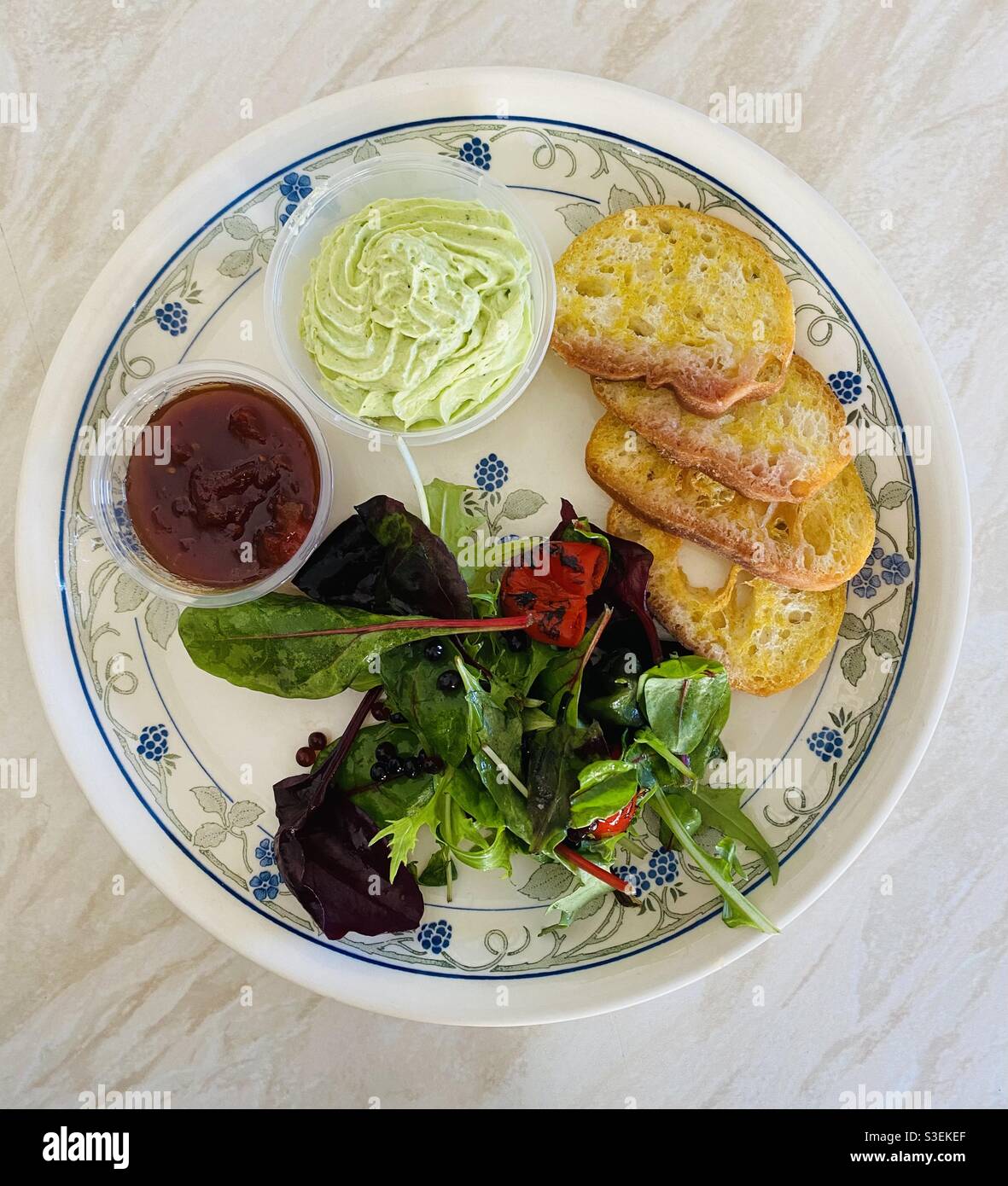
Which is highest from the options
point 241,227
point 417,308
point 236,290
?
point 241,227

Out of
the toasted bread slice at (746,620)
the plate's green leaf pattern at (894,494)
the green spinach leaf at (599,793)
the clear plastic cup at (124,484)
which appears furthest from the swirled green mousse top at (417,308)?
the plate's green leaf pattern at (894,494)

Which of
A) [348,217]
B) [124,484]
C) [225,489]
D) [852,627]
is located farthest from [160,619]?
[852,627]

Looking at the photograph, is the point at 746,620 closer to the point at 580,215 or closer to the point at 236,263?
the point at 580,215

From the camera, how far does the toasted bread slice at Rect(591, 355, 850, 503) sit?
6.79 ft

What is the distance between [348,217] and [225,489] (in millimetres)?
764

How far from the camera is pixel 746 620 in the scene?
2137 millimetres

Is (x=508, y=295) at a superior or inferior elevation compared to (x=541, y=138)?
inferior

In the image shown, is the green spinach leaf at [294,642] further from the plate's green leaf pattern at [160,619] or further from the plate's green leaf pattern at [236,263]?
the plate's green leaf pattern at [236,263]

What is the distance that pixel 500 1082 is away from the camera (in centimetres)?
246

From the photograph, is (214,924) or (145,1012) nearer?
(214,924)

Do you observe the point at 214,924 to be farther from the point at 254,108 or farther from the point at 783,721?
the point at 254,108

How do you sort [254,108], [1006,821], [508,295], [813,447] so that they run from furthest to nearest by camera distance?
1. [1006,821]
2. [254,108]
3. [813,447]
4. [508,295]
